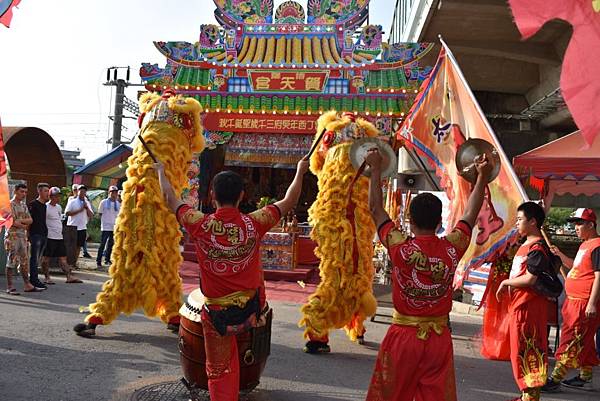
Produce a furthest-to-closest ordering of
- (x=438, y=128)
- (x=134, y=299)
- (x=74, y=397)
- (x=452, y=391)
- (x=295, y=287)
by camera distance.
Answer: (x=295, y=287)
(x=438, y=128)
(x=134, y=299)
(x=74, y=397)
(x=452, y=391)

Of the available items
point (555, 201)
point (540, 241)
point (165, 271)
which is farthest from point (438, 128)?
point (555, 201)

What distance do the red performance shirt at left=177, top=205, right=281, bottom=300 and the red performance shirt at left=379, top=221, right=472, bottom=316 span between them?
84 centimetres

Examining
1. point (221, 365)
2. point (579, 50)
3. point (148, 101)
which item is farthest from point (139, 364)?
point (579, 50)

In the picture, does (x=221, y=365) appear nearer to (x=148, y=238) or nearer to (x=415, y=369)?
(x=415, y=369)

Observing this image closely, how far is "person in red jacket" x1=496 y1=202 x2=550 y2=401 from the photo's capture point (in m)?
3.91

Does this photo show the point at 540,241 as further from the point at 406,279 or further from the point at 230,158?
the point at 230,158

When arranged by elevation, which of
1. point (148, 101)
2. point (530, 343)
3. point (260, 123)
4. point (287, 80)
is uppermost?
point (287, 80)

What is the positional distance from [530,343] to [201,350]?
2360mm

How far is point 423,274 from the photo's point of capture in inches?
106

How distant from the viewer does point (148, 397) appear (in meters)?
3.97

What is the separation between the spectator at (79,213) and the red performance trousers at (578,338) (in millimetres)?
8098

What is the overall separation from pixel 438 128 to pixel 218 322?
3.54 metres

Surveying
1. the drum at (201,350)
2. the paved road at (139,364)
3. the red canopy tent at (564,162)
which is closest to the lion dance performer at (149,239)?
the paved road at (139,364)

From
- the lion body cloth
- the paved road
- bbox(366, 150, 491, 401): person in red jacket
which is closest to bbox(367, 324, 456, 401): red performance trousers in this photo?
bbox(366, 150, 491, 401): person in red jacket
